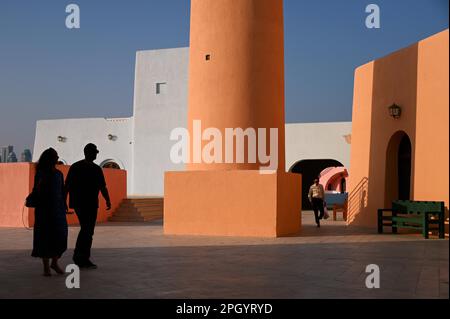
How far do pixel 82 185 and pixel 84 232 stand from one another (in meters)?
0.60

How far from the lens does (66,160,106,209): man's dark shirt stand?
752 centimetres

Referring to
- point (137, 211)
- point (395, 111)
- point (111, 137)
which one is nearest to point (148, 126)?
point (111, 137)

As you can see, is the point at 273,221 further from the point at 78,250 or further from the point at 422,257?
the point at 78,250

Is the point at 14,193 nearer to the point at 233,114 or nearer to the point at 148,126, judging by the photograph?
the point at 233,114

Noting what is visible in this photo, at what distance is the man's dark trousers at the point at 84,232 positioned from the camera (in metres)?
7.51

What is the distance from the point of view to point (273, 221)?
39.5 ft

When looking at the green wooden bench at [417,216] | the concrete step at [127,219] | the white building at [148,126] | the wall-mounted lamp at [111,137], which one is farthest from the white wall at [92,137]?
the green wooden bench at [417,216]

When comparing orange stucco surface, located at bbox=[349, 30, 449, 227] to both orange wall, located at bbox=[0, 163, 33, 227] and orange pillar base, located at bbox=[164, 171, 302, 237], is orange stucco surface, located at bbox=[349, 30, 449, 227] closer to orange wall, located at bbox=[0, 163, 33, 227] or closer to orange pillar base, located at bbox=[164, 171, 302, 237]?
orange pillar base, located at bbox=[164, 171, 302, 237]

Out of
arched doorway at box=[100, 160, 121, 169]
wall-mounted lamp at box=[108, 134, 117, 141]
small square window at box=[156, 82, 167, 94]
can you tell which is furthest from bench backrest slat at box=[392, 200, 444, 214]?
arched doorway at box=[100, 160, 121, 169]

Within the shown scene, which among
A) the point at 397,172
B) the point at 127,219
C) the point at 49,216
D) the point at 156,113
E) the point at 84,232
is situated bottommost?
the point at 127,219

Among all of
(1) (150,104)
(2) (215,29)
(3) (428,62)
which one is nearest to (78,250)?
(2) (215,29)

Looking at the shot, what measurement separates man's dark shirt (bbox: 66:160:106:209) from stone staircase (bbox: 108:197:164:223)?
40.1 ft

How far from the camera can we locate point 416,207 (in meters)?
12.4

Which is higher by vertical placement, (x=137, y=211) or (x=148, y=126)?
(x=148, y=126)
